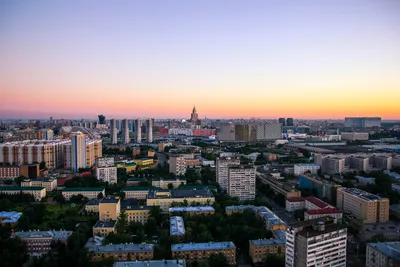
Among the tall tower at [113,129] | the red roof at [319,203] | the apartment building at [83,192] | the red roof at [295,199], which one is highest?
the tall tower at [113,129]

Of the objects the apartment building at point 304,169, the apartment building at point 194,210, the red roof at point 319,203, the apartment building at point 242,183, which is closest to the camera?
the apartment building at point 194,210

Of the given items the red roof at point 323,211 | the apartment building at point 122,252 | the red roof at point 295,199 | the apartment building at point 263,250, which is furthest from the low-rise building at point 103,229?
the red roof at point 295,199

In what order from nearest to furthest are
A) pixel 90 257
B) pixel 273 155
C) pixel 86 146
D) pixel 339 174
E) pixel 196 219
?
pixel 90 257, pixel 196 219, pixel 339 174, pixel 86 146, pixel 273 155

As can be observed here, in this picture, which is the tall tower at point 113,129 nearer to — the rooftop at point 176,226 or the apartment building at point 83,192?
the apartment building at point 83,192

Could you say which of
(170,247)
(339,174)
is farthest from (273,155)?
(170,247)

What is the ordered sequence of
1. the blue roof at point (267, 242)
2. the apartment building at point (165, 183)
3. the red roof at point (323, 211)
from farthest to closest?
the apartment building at point (165, 183) < the red roof at point (323, 211) < the blue roof at point (267, 242)

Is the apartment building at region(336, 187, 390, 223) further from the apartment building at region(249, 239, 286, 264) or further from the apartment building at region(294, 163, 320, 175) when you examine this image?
the apartment building at region(294, 163, 320, 175)

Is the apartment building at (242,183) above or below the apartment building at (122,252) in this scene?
above

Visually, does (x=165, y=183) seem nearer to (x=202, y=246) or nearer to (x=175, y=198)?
(x=175, y=198)

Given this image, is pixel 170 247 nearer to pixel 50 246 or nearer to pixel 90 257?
pixel 90 257
